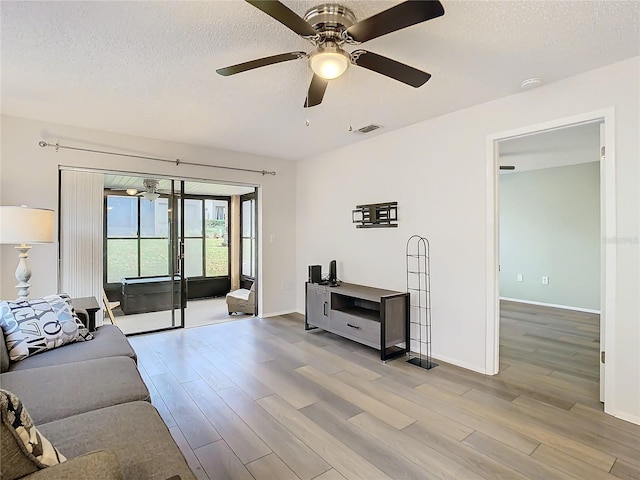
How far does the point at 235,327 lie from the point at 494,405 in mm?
3292

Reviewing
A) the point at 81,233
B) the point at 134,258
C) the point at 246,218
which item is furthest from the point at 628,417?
the point at 246,218

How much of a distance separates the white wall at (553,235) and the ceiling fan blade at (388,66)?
16.7 feet

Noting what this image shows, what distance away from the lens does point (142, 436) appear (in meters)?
1.34

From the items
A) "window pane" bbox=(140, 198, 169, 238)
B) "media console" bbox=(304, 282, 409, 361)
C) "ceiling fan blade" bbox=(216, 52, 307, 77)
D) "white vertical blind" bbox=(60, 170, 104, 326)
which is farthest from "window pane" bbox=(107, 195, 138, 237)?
"ceiling fan blade" bbox=(216, 52, 307, 77)

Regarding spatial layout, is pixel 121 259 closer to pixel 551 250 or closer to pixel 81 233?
pixel 81 233

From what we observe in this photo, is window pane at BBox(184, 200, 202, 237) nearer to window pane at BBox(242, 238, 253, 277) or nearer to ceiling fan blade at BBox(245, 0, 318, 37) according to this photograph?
window pane at BBox(242, 238, 253, 277)

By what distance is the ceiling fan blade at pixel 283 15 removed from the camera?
1.40 m

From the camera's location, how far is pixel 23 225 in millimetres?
2742

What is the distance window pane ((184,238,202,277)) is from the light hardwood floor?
2996 millimetres

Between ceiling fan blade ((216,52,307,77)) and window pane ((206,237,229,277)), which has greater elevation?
ceiling fan blade ((216,52,307,77))

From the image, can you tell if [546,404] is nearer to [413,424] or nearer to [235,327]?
[413,424]

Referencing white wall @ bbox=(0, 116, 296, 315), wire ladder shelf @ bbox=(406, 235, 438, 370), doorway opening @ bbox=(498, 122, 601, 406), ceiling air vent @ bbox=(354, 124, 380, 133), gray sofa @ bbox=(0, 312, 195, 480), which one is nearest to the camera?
gray sofa @ bbox=(0, 312, 195, 480)

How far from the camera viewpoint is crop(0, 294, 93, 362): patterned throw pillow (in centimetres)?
217

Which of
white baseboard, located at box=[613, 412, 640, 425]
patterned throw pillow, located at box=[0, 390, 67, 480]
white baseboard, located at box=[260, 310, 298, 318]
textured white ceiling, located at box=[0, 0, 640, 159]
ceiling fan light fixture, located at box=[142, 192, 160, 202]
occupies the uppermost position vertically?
textured white ceiling, located at box=[0, 0, 640, 159]
